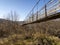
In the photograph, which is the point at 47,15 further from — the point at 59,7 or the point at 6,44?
the point at 6,44

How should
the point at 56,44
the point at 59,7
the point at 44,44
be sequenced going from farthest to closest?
the point at 56,44
the point at 44,44
the point at 59,7

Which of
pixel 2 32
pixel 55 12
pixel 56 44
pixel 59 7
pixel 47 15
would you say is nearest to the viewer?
pixel 59 7

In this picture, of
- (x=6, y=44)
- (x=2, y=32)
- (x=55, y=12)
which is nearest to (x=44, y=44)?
(x=6, y=44)

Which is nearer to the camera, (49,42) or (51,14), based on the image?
(51,14)

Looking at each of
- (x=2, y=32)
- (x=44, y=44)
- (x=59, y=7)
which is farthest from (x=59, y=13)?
(x=2, y=32)

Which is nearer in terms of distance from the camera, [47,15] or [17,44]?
[47,15]

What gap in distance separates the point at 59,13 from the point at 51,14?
3.74ft

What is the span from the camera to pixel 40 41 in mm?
18344

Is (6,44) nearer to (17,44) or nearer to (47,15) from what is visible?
(17,44)

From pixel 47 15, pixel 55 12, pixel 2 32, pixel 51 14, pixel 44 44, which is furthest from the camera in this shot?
pixel 2 32

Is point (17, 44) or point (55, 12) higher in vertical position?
point (55, 12)

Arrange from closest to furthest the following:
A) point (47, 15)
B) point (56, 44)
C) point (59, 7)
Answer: point (59, 7) < point (47, 15) < point (56, 44)

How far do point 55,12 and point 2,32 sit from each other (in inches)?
1056

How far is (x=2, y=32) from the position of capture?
34.4 meters
